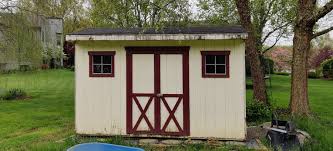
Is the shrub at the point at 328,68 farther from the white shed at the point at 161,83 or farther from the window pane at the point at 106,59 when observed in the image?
the window pane at the point at 106,59

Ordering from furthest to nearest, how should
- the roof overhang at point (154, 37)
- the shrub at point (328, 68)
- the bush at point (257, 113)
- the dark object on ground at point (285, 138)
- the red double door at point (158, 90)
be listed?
the shrub at point (328, 68) → the bush at point (257, 113) → the red double door at point (158, 90) → the roof overhang at point (154, 37) → the dark object on ground at point (285, 138)

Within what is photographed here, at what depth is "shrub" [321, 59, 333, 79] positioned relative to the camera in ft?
109

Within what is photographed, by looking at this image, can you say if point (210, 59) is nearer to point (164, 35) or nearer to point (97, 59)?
point (164, 35)

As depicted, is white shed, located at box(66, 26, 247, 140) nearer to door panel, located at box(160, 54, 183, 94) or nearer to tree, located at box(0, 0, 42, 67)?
door panel, located at box(160, 54, 183, 94)

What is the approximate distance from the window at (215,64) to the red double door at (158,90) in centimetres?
39

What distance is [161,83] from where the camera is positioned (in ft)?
28.4

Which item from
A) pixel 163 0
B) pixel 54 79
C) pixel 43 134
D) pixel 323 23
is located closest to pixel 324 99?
pixel 323 23

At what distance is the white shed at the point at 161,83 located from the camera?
8.41m

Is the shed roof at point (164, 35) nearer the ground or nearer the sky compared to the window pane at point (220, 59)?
nearer the sky

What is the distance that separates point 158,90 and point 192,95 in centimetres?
A: 74

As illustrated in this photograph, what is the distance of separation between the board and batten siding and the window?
9cm

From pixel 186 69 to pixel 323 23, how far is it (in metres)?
15.2

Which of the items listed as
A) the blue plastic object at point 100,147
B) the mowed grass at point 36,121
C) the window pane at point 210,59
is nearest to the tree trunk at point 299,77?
the window pane at point 210,59

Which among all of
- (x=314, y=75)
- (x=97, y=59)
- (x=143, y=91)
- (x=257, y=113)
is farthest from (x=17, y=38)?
(x=314, y=75)
